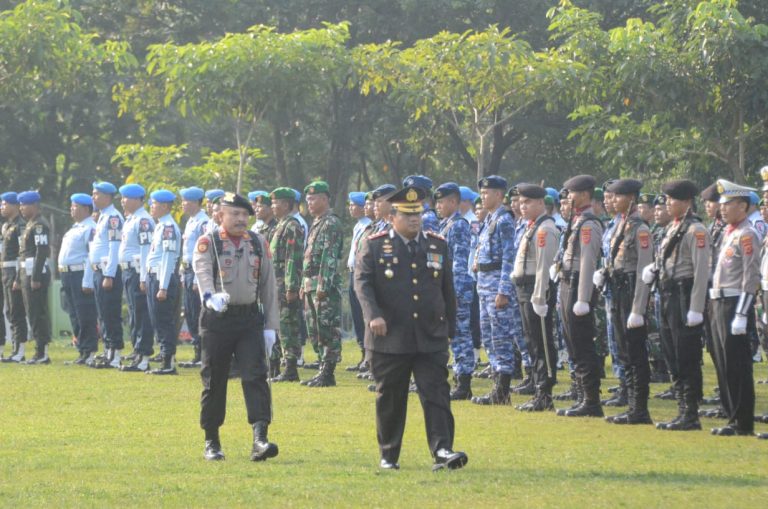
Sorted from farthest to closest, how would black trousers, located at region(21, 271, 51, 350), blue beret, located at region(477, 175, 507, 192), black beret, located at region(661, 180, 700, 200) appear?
black trousers, located at region(21, 271, 51, 350)
blue beret, located at region(477, 175, 507, 192)
black beret, located at region(661, 180, 700, 200)

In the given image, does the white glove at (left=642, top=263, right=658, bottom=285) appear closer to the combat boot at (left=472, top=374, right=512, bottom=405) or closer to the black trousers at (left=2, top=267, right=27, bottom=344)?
the combat boot at (left=472, top=374, right=512, bottom=405)

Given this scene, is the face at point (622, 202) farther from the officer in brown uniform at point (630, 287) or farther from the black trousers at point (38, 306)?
the black trousers at point (38, 306)

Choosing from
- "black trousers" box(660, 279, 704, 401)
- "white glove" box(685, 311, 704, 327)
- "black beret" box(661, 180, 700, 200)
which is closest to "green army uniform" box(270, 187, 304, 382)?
"black trousers" box(660, 279, 704, 401)

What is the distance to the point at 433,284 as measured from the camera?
10.2 metres

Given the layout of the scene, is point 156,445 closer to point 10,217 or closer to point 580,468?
point 580,468

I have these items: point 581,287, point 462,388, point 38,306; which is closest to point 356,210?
point 38,306

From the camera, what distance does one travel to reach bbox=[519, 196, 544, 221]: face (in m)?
13.7

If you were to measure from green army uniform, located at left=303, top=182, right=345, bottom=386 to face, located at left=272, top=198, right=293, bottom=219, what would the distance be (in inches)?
21.2

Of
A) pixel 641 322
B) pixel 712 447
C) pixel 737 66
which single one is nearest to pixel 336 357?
pixel 641 322

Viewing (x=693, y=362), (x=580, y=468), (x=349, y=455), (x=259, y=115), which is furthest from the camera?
(x=259, y=115)

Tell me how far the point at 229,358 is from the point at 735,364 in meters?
4.13

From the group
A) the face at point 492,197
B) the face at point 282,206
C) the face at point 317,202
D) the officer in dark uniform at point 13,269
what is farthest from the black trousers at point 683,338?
the officer in dark uniform at point 13,269

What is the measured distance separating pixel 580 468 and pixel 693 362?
249 cm

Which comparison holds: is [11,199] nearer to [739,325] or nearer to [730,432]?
[730,432]
